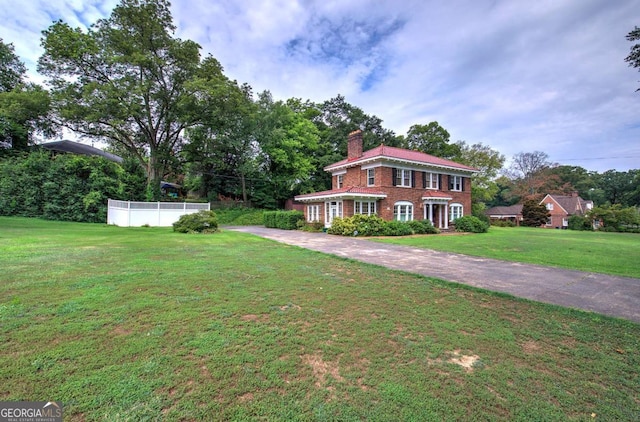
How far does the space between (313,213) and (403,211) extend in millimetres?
7537

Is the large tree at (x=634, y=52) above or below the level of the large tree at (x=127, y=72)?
below

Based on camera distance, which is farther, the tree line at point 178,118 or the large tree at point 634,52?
the tree line at point 178,118

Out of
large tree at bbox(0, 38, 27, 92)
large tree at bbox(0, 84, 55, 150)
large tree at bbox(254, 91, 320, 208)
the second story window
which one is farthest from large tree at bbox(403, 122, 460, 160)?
large tree at bbox(0, 38, 27, 92)

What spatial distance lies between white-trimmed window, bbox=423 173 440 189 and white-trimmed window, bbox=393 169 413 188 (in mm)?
1982

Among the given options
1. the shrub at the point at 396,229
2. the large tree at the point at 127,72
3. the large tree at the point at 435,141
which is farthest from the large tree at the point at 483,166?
the large tree at the point at 127,72

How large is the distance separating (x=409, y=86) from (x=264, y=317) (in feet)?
61.3

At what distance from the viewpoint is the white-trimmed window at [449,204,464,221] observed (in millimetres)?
24766

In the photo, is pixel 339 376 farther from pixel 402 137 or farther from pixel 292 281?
pixel 402 137

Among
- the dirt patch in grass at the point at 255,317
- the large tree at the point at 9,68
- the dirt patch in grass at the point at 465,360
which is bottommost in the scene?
the dirt patch in grass at the point at 465,360

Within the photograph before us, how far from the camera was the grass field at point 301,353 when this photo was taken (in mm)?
2045

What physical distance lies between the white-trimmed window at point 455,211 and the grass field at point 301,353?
21532 millimetres

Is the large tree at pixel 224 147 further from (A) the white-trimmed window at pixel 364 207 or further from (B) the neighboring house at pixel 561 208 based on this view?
(B) the neighboring house at pixel 561 208

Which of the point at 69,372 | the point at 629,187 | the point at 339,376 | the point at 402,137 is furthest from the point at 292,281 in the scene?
the point at 629,187

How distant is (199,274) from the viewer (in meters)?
5.88
